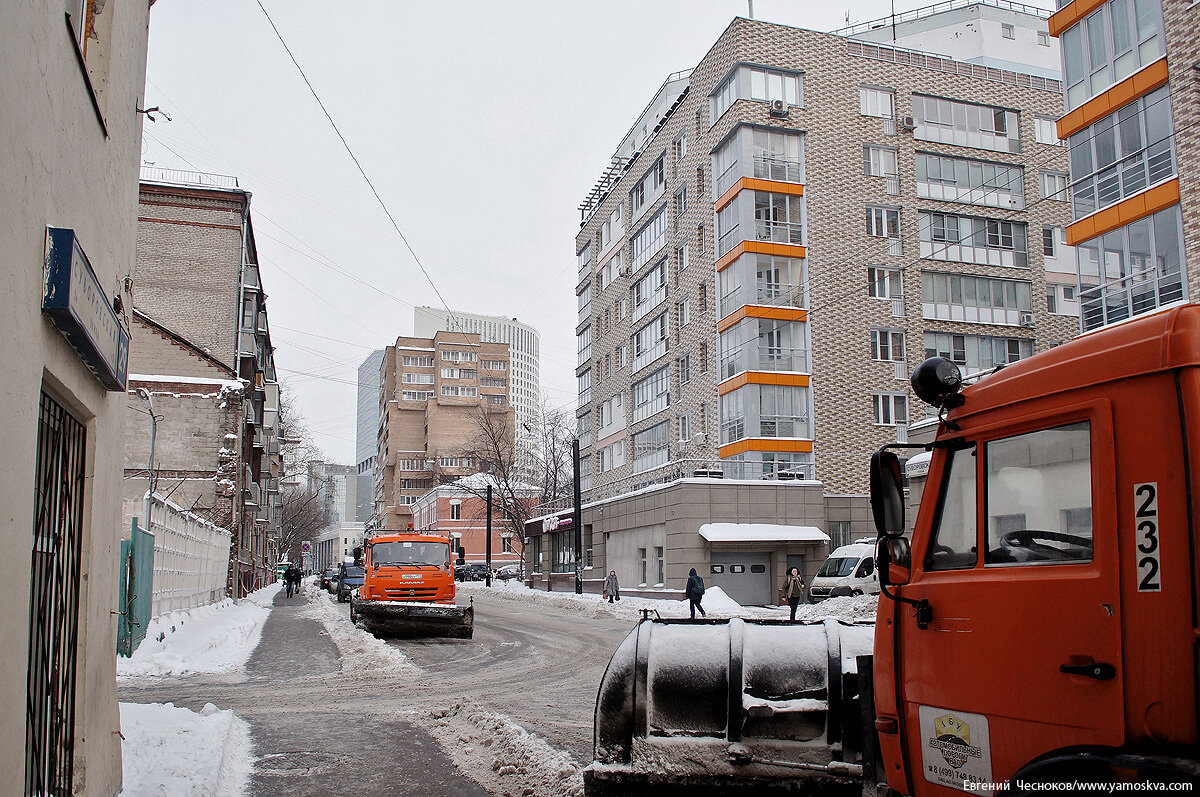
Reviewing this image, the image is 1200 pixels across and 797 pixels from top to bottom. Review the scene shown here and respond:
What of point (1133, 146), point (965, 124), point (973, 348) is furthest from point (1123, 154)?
point (965, 124)

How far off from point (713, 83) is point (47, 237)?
4324 cm

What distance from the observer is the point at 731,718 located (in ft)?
16.2

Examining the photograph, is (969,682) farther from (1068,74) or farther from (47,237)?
(1068,74)

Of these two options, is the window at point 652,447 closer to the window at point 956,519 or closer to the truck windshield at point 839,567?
the truck windshield at point 839,567

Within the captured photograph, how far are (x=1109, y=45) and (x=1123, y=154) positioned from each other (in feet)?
9.06

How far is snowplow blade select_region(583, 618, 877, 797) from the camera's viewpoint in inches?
191

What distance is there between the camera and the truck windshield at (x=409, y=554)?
79.0ft

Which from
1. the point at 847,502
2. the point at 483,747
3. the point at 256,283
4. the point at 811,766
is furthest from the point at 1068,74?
the point at 256,283

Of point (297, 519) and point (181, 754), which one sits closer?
point (181, 754)

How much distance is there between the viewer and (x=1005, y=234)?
4538 centimetres

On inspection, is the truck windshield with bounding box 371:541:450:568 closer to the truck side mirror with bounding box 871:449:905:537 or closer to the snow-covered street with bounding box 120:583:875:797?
the snow-covered street with bounding box 120:583:875:797

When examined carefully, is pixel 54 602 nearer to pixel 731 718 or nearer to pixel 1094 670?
pixel 731 718

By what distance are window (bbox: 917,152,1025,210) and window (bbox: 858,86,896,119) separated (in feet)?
8.18

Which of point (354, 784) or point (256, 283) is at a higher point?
point (256, 283)
